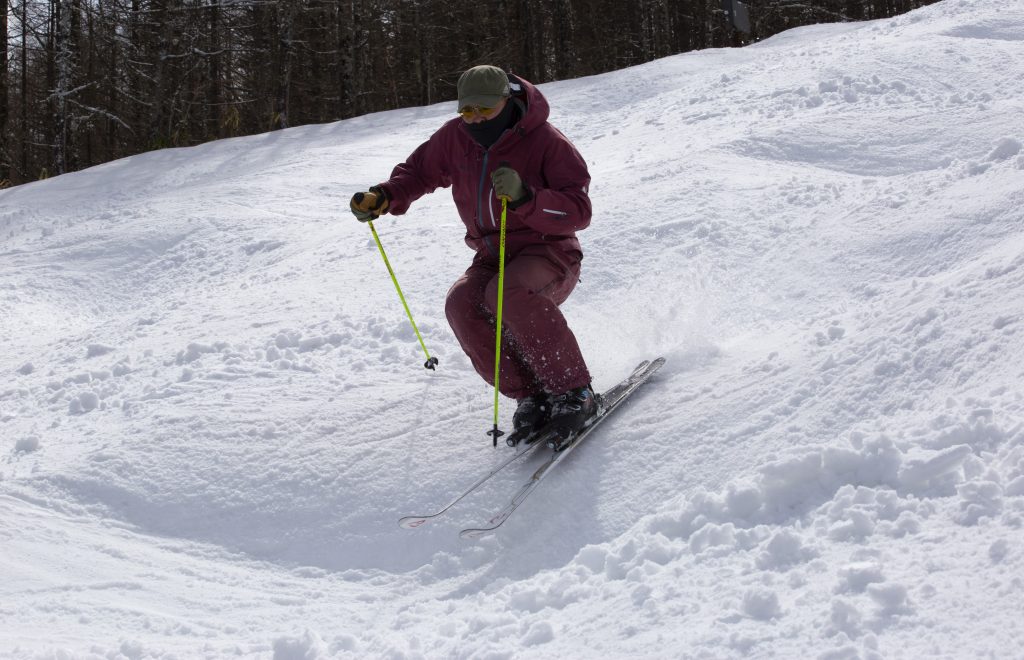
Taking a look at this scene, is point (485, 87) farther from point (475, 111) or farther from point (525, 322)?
point (525, 322)

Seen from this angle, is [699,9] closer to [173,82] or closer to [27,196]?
[173,82]

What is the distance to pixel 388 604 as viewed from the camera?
3.07m

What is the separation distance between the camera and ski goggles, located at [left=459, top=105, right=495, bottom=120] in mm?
3637

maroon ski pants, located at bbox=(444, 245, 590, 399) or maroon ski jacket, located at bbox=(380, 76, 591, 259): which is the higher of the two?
maroon ski jacket, located at bbox=(380, 76, 591, 259)

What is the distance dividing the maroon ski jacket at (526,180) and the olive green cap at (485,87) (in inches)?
5.5

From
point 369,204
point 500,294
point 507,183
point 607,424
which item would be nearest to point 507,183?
point 507,183

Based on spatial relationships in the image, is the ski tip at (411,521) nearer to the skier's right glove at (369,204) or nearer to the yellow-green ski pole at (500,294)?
the yellow-green ski pole at (500,294)

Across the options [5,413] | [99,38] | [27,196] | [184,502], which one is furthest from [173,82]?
[184,502]

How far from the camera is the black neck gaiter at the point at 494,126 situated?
3.72 m

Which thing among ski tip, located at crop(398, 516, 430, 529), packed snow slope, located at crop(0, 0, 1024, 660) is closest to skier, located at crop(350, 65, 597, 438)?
packed snow slope, located at crop(0, 0, 1024, 660)

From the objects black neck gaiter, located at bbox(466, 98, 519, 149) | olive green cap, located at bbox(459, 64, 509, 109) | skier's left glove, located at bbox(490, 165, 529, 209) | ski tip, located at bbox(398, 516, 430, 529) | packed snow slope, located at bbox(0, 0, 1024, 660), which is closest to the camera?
packed snow slope, located at bbox(0, 0, 1024, 660)

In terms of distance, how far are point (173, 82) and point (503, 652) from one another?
18835mm

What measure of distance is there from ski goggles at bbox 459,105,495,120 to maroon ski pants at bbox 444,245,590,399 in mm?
608

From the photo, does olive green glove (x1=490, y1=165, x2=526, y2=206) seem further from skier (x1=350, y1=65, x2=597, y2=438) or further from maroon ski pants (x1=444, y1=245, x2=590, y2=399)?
maroon ski pants (x1=444, y1=245, x2=590, y2=399)
